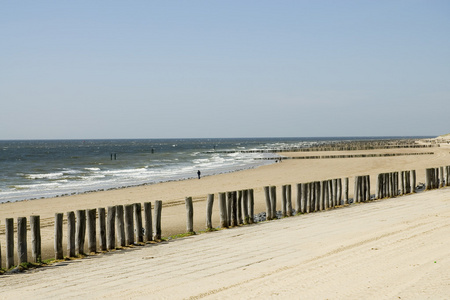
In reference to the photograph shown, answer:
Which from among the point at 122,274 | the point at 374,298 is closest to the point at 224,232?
the point at 122,274

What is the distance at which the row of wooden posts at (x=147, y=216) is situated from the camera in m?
9.76

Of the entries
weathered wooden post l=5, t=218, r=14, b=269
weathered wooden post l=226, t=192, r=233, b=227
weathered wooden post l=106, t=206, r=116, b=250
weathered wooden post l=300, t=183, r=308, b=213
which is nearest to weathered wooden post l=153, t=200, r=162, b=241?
weathered wooden post l=106, t=206, r=116, b=250

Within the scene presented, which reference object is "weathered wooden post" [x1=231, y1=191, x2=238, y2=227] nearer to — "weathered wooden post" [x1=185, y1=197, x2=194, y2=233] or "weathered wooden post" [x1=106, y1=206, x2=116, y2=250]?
"weathered wooden post" [x1=185, y1=197, x2=194, y2=233]

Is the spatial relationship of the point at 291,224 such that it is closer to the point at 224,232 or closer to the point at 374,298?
the point at 224,232

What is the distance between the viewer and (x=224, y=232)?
12234mm

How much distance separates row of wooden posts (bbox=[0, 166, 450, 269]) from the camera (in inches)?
384

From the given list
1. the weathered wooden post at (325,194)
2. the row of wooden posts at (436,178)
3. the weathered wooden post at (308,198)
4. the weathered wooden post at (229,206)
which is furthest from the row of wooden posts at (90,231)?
the row of wooden posts at (436,178)

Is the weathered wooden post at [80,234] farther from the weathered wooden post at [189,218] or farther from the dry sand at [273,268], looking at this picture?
the weathered wooden post at [189,218]

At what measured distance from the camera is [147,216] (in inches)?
450

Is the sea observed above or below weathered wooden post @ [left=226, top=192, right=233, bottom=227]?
below

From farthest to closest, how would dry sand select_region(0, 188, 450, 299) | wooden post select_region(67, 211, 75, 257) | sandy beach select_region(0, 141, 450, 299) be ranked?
1. wooden post select_region(67, 211, 75, 257)
2. sandy beach select_region(0, 141, 450, 299)
3. dry sand select_region(0, 188, 450, 299)

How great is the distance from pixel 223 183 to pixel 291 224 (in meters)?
18.7

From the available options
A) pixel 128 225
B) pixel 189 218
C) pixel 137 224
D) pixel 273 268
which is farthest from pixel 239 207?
pixel 273 268

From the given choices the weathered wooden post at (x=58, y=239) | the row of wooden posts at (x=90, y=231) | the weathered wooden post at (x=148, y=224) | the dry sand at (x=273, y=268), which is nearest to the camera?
the dry sand at (x=273, y=268)
